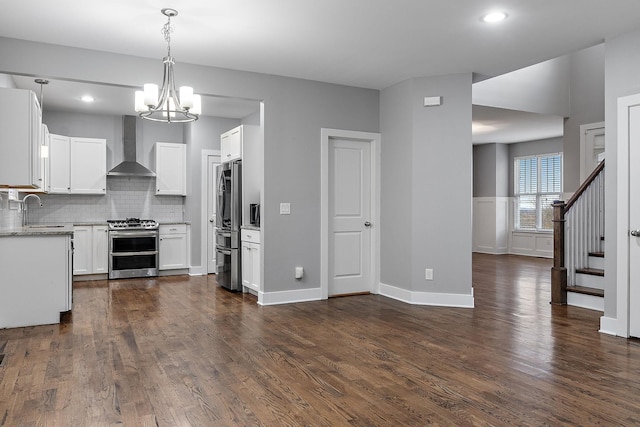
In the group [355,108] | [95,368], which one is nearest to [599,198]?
[355,108]

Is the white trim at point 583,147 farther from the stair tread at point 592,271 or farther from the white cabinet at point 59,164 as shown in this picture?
the white cabinet at point 59,164

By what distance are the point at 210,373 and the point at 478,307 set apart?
10.6 feet

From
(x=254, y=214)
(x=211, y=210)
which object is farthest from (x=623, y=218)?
(x=211, y=210)

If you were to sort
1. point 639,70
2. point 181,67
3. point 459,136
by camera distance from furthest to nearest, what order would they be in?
point 459,136
point 181,67
point 639,70

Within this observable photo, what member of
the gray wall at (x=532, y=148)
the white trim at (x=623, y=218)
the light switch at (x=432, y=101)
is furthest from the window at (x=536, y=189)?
the white trim at (x=623, y=218)

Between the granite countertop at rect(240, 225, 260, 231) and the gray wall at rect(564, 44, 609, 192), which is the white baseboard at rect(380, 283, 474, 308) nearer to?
the granite countertop at rect(240, 225, 260, 231)

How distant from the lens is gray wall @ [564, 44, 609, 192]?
7164 millimetres

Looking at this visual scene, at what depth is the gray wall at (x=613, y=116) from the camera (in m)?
3.91

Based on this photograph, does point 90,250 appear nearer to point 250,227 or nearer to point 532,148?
point 250,227

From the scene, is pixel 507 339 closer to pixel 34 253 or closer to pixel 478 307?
pixel 478 307

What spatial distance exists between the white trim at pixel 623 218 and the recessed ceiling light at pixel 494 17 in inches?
50.0

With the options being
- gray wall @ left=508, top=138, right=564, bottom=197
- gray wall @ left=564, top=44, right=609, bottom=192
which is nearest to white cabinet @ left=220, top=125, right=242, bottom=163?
gray wall @ left=564, top=44, right=609, bottom=192

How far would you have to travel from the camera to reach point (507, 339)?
3.83 metres

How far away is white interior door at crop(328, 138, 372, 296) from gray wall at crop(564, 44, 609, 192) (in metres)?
3.63
